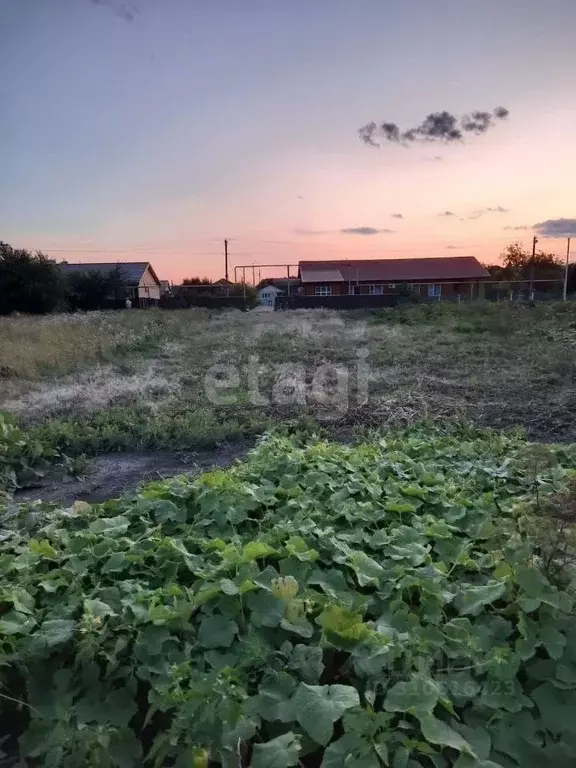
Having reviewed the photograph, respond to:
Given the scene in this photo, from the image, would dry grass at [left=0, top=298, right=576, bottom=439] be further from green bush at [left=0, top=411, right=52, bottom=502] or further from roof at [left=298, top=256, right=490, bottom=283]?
roof at [left=298, top=256, right=490, bottom=283]

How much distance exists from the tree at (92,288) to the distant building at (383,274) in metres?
10.4

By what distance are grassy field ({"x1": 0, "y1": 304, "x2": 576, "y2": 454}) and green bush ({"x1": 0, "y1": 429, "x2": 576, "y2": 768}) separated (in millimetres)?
2525

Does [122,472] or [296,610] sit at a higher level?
[296,610]

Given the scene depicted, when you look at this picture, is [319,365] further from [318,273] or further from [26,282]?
[318,273]

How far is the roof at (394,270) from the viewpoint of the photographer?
108 ft

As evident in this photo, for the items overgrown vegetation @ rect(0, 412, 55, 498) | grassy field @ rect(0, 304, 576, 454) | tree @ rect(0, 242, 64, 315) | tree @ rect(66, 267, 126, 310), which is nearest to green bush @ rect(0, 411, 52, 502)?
overgrown vegetation @ rect(0, 412, 55, 498)

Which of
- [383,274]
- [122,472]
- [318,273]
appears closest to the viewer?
[122,472]

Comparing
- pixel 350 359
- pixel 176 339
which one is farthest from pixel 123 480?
pixel 176 339

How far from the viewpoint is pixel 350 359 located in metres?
8.94

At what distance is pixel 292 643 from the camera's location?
1.60 meters

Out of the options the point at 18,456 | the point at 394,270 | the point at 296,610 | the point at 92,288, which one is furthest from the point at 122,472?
the point at 394,270

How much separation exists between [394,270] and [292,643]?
34153 mm

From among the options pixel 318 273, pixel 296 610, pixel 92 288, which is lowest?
pixel 296 610

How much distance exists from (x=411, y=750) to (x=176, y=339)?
11.7 meters
